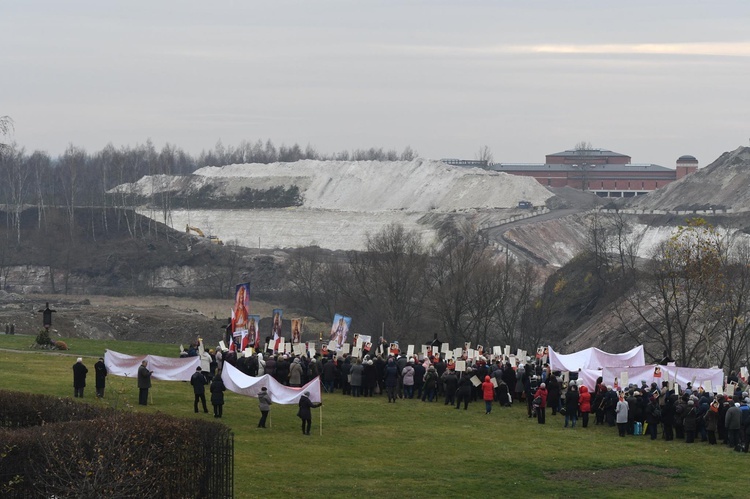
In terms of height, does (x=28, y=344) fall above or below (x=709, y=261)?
below

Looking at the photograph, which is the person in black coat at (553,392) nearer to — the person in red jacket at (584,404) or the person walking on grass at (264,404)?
the person in red jacket at (584,404)

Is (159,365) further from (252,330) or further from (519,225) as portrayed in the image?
(519,225)

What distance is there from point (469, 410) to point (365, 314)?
41179 mm

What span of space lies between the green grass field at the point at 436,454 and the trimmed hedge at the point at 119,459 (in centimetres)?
295

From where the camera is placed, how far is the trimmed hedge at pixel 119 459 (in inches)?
707

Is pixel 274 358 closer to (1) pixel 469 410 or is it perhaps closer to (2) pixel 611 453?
(1) pixel 469 410

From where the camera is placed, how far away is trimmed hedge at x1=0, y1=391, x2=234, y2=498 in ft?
59.0

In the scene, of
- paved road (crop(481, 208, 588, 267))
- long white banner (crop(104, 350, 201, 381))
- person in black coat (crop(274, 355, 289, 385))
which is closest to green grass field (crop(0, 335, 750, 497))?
long white banner (crop(104, 350, 201, 381))

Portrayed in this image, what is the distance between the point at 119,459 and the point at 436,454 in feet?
37.6

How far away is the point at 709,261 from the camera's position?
164 feet

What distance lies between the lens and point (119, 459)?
59.5 feet

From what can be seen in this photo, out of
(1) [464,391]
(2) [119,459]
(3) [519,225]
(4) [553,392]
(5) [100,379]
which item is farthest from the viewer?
(3) [519,225]

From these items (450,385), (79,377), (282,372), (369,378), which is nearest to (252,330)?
(369,378)

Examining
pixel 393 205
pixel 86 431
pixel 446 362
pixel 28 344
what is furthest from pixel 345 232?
pixel 86 431
